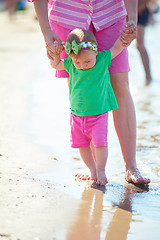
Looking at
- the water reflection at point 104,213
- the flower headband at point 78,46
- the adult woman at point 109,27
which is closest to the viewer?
the water reflection at point 104,213

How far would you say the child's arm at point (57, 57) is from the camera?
3504 mm

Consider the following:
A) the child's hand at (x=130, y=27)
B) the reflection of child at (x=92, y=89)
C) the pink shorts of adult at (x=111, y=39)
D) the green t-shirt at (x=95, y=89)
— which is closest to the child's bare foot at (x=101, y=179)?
the reflection of child at (x=92, y=89)

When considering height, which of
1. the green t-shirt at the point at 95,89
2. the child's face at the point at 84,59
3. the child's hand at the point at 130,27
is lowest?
the green t-shirt at the point at 95,89

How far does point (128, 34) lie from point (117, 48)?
116 mm

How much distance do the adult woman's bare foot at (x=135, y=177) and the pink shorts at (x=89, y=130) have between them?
12.3 inches

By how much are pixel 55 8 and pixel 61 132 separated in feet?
5.66

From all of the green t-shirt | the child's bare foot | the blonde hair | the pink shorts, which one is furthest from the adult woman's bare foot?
the blonde hair

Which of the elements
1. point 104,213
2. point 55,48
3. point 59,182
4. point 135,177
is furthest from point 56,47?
point 104,213

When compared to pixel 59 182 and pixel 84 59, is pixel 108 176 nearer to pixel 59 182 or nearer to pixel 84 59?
pixel 59 182

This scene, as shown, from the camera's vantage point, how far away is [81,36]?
11.0 feet

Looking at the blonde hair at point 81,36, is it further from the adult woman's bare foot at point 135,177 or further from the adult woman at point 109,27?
the adult woman's bare foot at point 135,177

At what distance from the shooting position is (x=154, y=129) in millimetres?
5207

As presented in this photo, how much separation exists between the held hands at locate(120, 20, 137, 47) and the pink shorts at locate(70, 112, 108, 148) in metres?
0.48

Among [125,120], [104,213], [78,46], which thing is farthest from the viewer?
[125,120]
